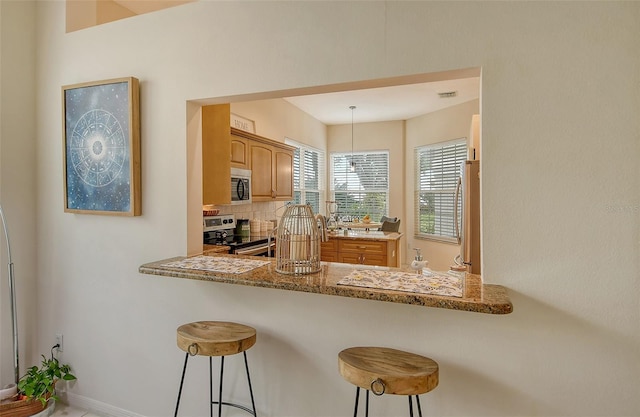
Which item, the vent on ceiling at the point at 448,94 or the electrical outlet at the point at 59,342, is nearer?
the electrical outlet at the point at 59,342

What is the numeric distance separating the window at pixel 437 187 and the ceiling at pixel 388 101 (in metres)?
0.69

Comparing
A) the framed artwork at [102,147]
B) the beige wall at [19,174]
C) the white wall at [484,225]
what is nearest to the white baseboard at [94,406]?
the white wall at [484,225]

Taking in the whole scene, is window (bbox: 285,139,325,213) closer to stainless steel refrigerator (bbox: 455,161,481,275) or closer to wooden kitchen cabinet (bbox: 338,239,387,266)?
wooden kitchen cabinet (bbox: 338,239,387,266)

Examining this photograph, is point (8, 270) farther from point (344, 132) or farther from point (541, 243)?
point (344, 132)

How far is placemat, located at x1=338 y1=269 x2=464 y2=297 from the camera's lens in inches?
59.6

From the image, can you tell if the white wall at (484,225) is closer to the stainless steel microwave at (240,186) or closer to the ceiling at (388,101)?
the stainless steel microwave at (240,186)

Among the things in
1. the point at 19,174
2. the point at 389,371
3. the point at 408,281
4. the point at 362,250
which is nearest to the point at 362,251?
the point at 362,250

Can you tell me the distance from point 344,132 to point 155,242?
207 inches

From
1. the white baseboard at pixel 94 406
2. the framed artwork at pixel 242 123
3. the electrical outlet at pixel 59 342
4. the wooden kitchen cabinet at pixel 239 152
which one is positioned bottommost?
the white baseboard at pixel 94 406

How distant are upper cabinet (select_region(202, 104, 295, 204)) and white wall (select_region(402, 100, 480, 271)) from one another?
8.69ft

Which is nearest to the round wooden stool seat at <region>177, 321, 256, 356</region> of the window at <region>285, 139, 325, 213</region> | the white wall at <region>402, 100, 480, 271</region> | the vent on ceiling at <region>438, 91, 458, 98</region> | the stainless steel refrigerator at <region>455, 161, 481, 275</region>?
the stainless steel refrigerator at <region>455, 161, 481, 275</region>

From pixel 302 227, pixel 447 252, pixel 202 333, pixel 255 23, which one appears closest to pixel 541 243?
pixel 302 227

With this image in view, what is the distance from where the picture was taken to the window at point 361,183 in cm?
682

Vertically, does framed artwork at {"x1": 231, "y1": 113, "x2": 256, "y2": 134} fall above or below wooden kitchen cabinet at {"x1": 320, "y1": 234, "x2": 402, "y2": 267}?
above
